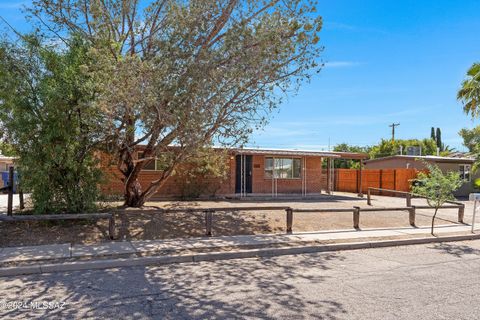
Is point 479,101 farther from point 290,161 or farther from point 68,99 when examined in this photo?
point 68,99

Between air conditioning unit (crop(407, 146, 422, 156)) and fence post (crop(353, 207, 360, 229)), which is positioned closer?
fence post (crop(353, 207, 360, 229))

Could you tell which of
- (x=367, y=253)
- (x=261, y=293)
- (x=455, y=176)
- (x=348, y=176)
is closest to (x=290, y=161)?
(x=348, y=176)

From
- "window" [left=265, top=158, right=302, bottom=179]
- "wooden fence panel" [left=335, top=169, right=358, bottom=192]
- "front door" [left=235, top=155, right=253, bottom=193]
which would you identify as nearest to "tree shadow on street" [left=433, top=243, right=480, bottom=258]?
"front door" [left=235, top=155, right=253, bottom=193]

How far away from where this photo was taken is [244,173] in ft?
69.6

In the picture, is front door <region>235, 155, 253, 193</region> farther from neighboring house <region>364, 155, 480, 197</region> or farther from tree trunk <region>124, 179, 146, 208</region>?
neighboring house <region>364, 155, 480, 197</region>

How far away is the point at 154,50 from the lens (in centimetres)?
1185

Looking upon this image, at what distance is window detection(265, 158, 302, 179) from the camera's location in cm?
2188

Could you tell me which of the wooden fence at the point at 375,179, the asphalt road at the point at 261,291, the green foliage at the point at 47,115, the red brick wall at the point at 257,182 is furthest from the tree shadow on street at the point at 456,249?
the wooden fence at the point at 375,179

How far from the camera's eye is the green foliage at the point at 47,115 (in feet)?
30.7

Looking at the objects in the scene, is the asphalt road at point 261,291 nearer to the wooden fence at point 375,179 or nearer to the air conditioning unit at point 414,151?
the wooden fence at point 375,179

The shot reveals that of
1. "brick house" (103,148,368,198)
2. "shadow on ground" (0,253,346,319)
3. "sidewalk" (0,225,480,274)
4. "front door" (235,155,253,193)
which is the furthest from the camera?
"front door" (235,155,253,193)

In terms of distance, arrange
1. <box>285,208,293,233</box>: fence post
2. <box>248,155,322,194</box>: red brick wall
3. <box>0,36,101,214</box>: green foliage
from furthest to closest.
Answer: <box>248,155,322,194</box>: red brick wall
<box>285,208,293,233</box>: fence post
<box>0,36,101,214</box>: green foliage

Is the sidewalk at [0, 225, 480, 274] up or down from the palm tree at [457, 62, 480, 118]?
down

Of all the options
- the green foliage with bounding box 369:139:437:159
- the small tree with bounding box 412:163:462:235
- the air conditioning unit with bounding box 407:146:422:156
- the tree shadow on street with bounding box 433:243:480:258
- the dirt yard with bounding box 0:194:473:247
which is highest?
the green foliage with bounding box 369:139:437:159
